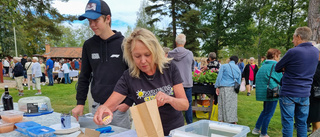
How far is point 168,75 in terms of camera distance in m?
1.49

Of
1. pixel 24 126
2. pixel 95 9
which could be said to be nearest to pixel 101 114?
pixel 24 126

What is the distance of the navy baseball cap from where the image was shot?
5.41ft

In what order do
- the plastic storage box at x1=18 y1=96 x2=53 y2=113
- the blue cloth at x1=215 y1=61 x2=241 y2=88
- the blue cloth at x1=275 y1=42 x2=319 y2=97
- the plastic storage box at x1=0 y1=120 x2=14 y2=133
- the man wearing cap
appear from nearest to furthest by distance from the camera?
the plastic storage box at x1=0 y1=120 x2=14 y2=133 < the man wearing cap < the plastic storage box at x1=18 y1=96 x2=53 y2=113 < the blue cloth at x1=275 y1=42 x2=319 y2=97 < the blue cloth at x1=215 y1=61 x2=241 y2=88

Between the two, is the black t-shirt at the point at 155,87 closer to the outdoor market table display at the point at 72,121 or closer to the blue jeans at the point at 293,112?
the outdoor market table display at the point at 72,121

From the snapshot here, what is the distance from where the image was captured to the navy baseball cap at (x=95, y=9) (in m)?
1.65

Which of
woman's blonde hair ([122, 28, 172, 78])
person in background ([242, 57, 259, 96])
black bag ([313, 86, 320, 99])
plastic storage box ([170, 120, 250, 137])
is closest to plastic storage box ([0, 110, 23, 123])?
woman's blonde hair ([122, 28, 172, 78])

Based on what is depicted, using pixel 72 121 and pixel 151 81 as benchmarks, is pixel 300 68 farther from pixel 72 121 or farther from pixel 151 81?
pixel 72 121

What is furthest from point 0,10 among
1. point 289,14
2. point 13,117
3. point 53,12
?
point 289,14

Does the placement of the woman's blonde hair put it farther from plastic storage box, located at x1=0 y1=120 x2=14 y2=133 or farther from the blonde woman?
plastic storage box, located at x1=0 y1=120 x2=14 y2=133

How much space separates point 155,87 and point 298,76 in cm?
234

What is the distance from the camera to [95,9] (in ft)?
5.52

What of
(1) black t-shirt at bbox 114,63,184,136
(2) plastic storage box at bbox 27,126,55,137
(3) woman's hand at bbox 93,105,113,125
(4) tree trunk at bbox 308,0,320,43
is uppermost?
(4) tree trunk at bbox 308,0,320,43

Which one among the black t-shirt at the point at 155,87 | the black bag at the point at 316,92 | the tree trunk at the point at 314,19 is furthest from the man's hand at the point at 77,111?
the tree trunk at the point at 314,19

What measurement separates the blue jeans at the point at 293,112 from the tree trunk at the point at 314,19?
133 inches
